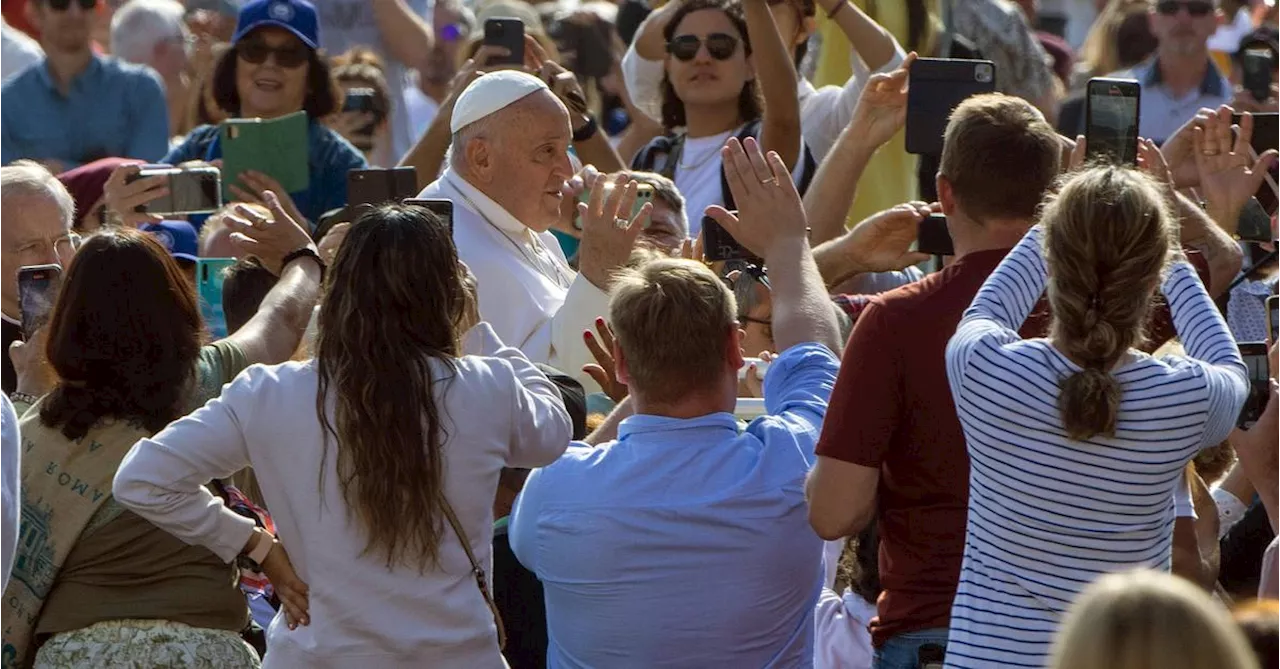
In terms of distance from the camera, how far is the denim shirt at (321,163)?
6980 millimetres

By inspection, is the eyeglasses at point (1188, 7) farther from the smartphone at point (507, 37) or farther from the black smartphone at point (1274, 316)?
the black smartphone at point (1274, 316)

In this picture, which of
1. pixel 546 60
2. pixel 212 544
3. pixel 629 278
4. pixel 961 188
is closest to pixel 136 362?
pixel 212 544

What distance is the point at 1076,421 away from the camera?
3438 mm

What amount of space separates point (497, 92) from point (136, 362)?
5.55ft

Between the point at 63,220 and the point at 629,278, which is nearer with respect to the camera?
the point at 629,278

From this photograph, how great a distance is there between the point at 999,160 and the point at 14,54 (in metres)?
6.06

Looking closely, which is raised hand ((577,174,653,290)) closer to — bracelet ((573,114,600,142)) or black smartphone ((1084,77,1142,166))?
black smartphone ((1084,77,1142,166))

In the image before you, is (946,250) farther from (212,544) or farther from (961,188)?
(212,544)

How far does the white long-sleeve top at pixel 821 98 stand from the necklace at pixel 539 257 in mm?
1293

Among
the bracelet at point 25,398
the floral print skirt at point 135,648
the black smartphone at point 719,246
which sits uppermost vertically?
the black smartphone at point 719,246

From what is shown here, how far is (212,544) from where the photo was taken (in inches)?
152

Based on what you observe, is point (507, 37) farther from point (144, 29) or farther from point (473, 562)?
point (144, 29)

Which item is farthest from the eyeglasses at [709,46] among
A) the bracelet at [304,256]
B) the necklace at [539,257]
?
the bracelet at [304,256]

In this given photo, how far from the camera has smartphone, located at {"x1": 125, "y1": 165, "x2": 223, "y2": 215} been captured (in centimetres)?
586
